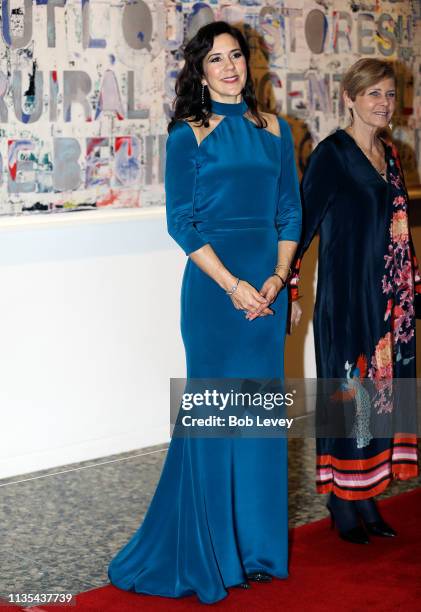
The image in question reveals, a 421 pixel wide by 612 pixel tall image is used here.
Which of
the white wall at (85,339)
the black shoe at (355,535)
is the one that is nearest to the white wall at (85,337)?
the white wall at (85,339)

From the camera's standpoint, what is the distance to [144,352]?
192 inches

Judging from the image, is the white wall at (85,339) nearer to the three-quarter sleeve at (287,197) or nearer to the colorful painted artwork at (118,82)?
the colorful painted artwork at (118,82)

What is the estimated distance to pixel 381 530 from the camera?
3.69m

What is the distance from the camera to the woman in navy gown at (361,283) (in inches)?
141

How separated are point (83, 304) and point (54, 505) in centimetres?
94

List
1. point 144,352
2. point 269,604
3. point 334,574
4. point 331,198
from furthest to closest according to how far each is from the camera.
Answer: point 144,352 → point 331,198 → point 334,574 → point 269,604

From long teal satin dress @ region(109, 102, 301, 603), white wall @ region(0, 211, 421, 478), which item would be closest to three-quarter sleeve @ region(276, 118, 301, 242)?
long teal satin dress @ region(109, 102, 301, 603)

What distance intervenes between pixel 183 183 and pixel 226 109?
265 mm

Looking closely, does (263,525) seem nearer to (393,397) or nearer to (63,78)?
(393,397)

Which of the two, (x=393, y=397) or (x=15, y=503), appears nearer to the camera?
(x=393, y=397)

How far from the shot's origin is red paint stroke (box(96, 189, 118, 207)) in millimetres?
4574

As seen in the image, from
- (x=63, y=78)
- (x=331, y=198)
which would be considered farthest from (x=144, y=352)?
(x=331, y=198)

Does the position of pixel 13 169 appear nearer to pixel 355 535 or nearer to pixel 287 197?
Answer: pixel 287 197

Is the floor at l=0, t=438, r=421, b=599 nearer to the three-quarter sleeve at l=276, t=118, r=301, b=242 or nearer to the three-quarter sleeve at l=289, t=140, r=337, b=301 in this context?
the three-quarter sleeve at l=289, t=140, r=337, b=301
